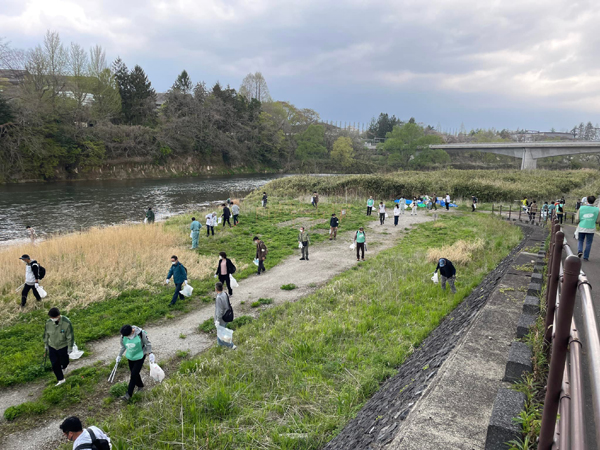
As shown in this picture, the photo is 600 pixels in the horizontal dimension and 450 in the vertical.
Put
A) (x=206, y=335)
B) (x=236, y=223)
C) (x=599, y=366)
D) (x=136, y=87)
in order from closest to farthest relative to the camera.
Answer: (x=599, y=366)
(x=206, y=335)
(x=236, y=223)
(x=136, y=87)

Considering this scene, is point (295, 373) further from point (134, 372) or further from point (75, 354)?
point (75, 354)

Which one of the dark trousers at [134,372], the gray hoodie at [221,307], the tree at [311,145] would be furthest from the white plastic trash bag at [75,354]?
the tree at [311,145]

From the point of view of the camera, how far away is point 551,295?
418 cm

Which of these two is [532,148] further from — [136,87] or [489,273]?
[136,87]

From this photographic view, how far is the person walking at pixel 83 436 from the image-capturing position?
4.27m

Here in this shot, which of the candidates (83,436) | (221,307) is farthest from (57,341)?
(83,436)

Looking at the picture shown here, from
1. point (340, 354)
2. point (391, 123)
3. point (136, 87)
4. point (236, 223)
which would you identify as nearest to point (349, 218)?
point (236, 223)

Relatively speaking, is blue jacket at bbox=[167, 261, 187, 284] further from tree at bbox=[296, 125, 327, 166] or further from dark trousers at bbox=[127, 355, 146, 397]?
tree at bbox=[296, 125, 327, 166]

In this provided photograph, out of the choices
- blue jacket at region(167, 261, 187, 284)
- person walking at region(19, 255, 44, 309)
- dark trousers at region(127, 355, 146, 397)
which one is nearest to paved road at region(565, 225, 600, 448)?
dark trousers at region(127, 355, 146, 397)

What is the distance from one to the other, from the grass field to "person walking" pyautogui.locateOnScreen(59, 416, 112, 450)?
418cm

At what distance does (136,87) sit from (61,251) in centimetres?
7331

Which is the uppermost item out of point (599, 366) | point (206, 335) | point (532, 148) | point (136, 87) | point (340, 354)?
point (136, 87)

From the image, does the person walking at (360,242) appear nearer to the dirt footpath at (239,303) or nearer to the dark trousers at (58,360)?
the dirt footpath at (239,303)

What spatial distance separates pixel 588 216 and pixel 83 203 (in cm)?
4182
